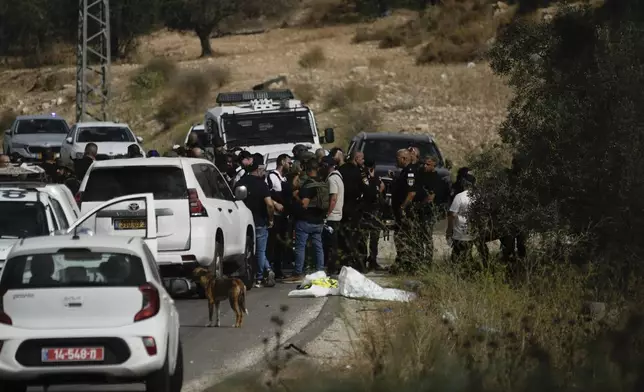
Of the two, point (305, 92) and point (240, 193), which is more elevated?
point (240, 193)

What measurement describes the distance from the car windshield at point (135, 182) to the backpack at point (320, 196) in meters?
2.84

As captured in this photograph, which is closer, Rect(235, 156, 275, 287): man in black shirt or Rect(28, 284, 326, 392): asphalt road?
Rect(28, 284, 326, 392): asphalt road

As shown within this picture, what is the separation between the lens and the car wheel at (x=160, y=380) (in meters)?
10.3

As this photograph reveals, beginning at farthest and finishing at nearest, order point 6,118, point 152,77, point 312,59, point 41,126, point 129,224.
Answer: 1. point 312,59
2. point 152,77
3. point 6,118
4. point 41,126
5. point 129,224

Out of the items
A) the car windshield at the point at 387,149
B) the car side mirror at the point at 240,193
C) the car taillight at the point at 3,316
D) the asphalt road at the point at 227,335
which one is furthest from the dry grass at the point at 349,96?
the car taillight at the point at 3,316

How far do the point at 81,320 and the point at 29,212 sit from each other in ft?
14.2

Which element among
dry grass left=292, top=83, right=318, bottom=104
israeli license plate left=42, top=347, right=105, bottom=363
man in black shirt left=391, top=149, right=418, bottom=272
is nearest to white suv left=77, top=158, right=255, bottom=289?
man in black shirt left=391, top=149, right=418, bottom=272

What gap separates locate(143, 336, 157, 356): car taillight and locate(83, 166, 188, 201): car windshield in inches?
273

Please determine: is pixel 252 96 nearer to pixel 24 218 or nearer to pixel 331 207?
pixel 331 207

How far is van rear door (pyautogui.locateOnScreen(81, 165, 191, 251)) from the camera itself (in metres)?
17.0

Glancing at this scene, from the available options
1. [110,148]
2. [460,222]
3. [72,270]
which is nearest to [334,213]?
[460,222]

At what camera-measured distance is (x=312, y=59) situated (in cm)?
6069

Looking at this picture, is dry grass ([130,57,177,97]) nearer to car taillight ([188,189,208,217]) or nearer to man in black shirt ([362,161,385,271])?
man in black shirt ([362,161,385,271])

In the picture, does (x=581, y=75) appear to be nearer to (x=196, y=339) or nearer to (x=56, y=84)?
(x=196, y=339)
